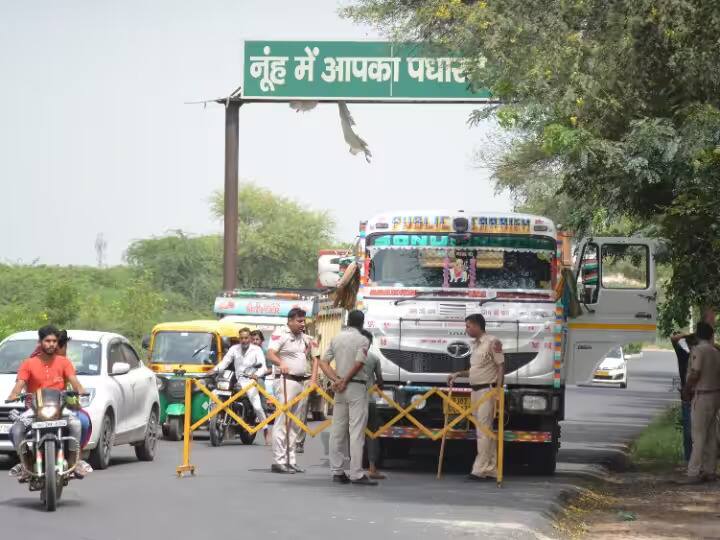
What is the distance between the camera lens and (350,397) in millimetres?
16359

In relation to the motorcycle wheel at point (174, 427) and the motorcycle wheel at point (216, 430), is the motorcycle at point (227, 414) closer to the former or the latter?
the motorcycle wheel at point (216, 430)

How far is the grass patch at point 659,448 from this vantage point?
21859 millimetres

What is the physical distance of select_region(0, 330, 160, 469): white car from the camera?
57.4ft

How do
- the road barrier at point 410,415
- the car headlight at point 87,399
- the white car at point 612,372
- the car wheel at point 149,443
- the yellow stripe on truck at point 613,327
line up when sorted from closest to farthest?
the road barrier at point 410,415, the car headlight at point 87,399, the yellow stripe on truck at point 613,327, the car wheel at point 149,443, the white car at point 612,372

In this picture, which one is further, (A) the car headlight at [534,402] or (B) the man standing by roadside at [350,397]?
(A) the car headlight at [534,402]

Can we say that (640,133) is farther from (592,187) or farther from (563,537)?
(563,537)

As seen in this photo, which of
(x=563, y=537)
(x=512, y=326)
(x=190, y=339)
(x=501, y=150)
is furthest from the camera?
(x=501, y=150)

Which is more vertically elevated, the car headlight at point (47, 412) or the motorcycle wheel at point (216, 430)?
the car headlight at point (47, 412)

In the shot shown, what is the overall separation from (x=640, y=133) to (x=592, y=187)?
1809 millimetres

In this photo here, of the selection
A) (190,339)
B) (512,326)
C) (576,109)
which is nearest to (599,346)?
(512,326)

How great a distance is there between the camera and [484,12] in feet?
65.9

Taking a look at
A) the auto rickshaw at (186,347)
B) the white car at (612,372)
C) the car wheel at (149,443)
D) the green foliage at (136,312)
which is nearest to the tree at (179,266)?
the green foliage at (136,312)

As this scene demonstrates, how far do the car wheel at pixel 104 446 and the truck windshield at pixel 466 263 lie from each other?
→ 353cm

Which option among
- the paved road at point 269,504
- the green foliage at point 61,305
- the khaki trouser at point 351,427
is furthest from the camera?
the green foliage at point 61,305
